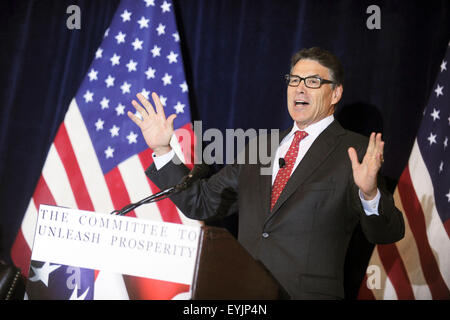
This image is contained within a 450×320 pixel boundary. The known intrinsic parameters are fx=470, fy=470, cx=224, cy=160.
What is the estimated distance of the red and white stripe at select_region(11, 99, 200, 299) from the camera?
2.91 meters

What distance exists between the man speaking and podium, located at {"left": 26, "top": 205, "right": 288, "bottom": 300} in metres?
0.50

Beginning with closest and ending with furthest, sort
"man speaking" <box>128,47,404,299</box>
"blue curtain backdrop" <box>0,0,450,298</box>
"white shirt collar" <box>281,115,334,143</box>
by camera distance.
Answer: "man speaking" <box>128,47,404,299</box>
"white shirt collar" <box>281,115,334,143</box>
"blue curtain backdrop" <box>0,0,450,298</box>

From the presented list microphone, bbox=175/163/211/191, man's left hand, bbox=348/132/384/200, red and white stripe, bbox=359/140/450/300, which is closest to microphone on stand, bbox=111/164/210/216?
microphone, bbox=175/163/211/191

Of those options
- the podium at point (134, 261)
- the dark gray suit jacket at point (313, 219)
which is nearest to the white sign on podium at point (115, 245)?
the podium at point (134, 261)

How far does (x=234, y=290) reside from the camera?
4.49 feet

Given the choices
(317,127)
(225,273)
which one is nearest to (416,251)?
(317,127)

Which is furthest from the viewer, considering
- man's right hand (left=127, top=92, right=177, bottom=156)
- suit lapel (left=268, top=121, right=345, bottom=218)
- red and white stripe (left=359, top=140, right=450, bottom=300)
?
red and white stripe (left=359, top=140, right=450, bottom=300)

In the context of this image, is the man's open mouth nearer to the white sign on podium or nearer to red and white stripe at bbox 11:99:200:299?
red and white stripe at bbox 11:99:200:299

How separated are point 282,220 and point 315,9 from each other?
5.51 ft

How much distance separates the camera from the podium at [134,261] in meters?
1.31

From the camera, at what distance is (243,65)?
3100 mm

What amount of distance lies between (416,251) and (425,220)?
0.18 meters

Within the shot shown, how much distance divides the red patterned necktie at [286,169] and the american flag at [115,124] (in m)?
0.85
